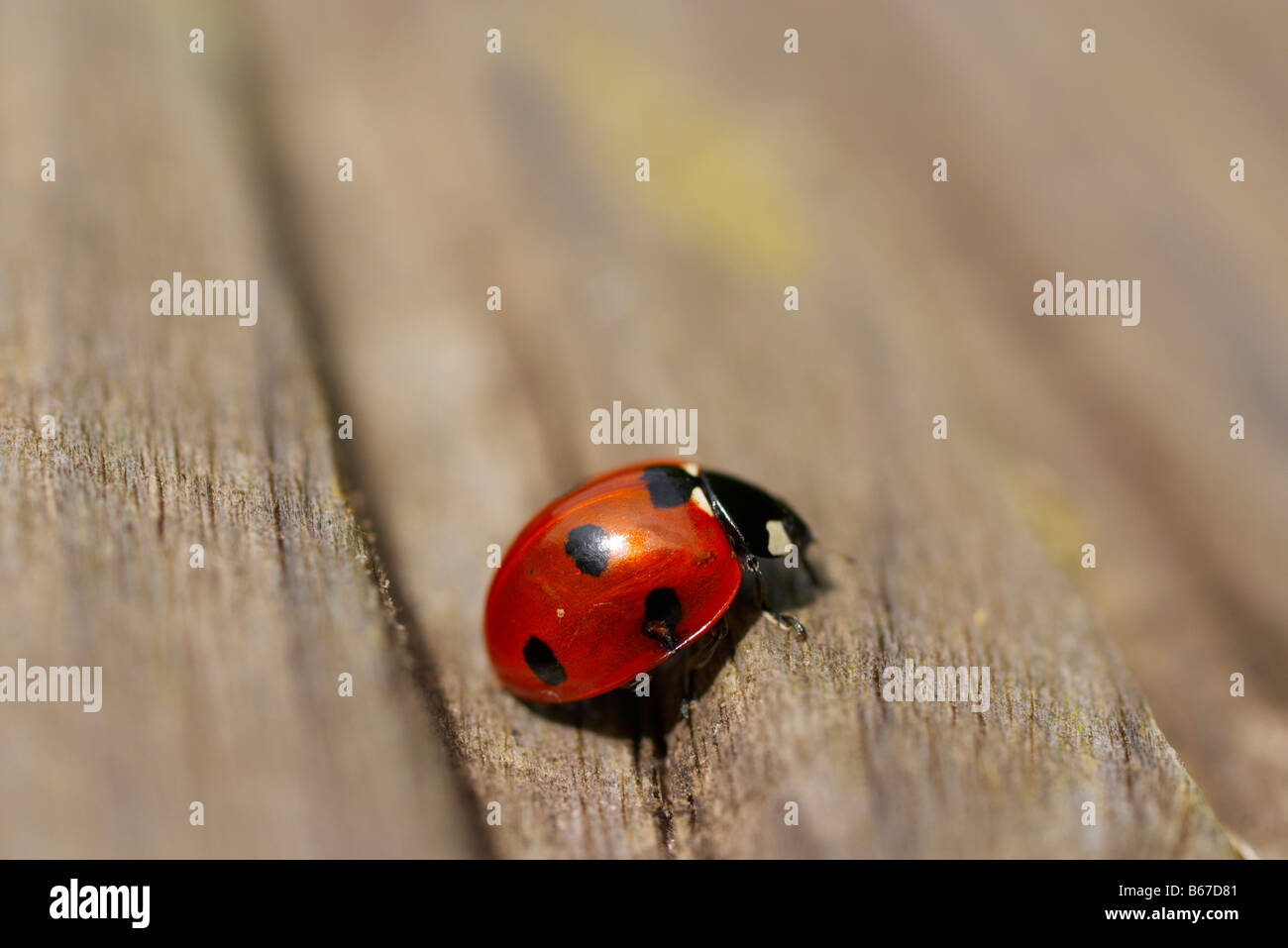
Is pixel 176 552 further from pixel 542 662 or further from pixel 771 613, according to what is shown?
pixel 771 613

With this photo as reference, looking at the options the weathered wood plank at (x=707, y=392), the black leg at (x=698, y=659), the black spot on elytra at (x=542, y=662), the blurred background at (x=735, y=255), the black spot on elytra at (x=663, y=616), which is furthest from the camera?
the blurred background at (x=735, y=255)

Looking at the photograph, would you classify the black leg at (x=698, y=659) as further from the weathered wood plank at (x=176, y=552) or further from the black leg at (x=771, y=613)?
the weathered wood plank at (x=176, y=552)

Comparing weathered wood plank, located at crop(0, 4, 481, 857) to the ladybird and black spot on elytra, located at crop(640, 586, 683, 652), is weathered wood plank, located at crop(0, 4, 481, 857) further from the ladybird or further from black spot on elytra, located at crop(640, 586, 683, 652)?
black spot on elytra, located at crop(640, 586, 683, 652)

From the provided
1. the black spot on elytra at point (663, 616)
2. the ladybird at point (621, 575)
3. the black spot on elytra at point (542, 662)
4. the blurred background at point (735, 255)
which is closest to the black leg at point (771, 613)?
the ladybird at point (621, 575)

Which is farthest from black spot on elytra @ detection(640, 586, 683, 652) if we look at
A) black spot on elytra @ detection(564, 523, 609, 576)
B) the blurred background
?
the blurred background

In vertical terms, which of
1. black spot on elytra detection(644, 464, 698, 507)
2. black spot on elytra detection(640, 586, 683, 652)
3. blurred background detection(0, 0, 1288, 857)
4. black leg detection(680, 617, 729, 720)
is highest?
blurred background detection(0, 0, 1288, 857)

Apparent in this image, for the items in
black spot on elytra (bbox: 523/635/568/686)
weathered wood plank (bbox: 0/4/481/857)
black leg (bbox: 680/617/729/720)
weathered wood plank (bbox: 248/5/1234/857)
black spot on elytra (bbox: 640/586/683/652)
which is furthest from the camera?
black spot on elytra (bbox: 640/586/683/652)
